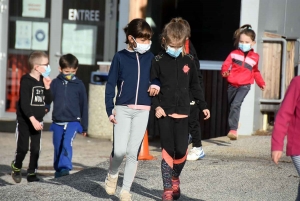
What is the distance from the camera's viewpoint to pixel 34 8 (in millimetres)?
15312

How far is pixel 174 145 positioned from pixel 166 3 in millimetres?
8769

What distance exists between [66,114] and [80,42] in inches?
262

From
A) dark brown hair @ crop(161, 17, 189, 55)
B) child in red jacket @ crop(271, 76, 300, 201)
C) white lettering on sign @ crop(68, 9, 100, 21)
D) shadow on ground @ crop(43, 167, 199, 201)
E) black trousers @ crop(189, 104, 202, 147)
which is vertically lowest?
shadow on ground @ crop(43, 167, 199, 201)

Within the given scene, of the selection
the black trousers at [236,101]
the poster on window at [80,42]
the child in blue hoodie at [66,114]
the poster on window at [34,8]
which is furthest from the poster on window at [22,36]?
the child in blue hoodie at [66,114]

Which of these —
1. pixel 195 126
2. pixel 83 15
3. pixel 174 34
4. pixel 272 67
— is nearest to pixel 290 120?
pixel 174 34

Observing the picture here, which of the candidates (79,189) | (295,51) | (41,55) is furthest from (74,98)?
(295,51)

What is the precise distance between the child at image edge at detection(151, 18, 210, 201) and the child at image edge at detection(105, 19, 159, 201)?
4.0 inches

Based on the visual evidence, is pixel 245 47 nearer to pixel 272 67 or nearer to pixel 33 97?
pixel 272 67

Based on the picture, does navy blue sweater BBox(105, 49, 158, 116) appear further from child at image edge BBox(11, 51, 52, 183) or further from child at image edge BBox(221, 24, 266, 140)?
child at image edge BBox(221, 24, 266, 140)

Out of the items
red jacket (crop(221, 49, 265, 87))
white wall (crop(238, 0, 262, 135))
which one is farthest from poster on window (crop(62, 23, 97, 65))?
red jacket (crop(221, 49, 265, 87))

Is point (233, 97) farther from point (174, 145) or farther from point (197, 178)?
point (174, 145)

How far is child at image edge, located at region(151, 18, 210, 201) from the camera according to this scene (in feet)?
22.6

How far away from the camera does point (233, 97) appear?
10516 millimetres

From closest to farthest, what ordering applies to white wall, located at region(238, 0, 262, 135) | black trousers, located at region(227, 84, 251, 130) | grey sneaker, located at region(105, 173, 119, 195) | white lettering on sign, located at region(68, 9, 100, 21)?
grey sneaker, located at region(105, 173, 119, 195) < black trousers, located at region(227, 84, 251, 130) < white wall, located at region(238, 0, 262, 135) < white lettering on sign, located at region(68, 9, 100, 21)
